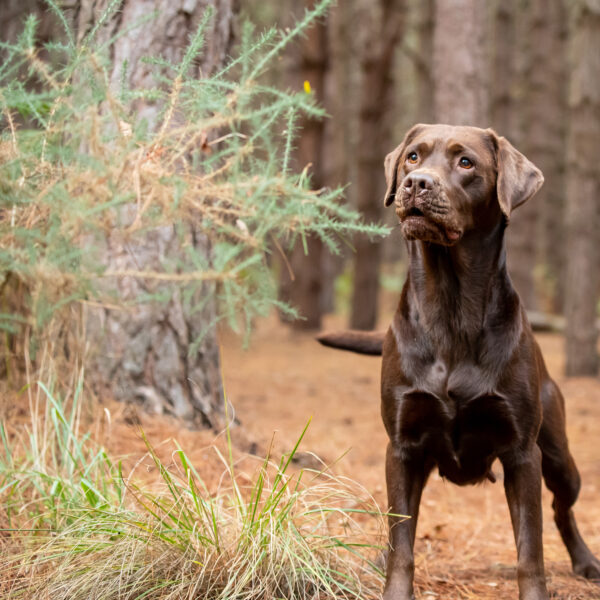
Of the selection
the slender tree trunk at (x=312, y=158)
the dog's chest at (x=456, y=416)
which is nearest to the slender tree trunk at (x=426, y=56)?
the slender tree trunk at (x=312, y=158)

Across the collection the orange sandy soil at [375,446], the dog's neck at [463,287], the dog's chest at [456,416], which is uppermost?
the dog's neck at [463,287]

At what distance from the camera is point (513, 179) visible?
3143 mm

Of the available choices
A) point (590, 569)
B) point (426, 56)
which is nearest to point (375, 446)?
point (590, 569)

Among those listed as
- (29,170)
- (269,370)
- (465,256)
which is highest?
(29,170)

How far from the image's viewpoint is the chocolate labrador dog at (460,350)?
301 cm

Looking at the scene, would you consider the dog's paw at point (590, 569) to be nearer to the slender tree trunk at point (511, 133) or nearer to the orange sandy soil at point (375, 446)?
the orange sandy soil at point (375, 446)

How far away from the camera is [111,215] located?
3.35m

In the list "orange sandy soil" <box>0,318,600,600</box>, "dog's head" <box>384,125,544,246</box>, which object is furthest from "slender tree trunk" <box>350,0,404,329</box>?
"dog's head" <box>384,125,544,246</box>

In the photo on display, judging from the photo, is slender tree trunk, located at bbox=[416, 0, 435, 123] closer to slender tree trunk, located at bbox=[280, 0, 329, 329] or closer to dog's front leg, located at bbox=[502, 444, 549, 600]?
slender tree trunk, located at bbox=[280, 0, 329, 329]

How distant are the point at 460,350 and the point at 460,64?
5.19 metres

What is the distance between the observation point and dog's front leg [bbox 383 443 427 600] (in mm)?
3004

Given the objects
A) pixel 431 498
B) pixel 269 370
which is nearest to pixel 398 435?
pixel 431 498

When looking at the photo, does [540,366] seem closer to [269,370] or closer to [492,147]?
[492,147]

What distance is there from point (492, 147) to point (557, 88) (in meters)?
15.6
